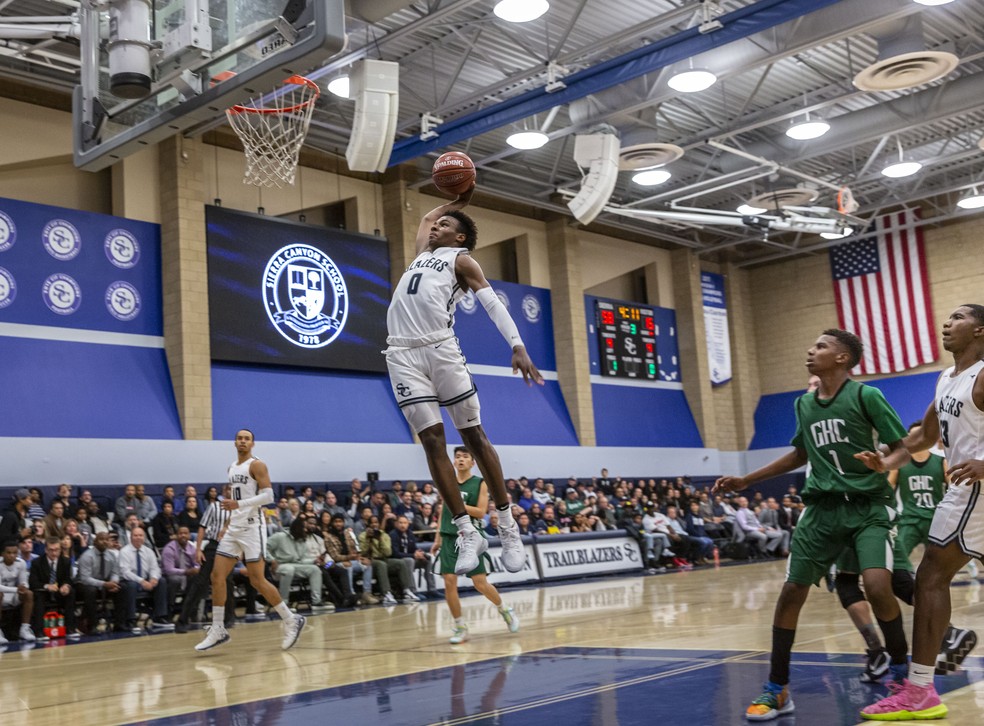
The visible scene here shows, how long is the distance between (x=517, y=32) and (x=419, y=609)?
29.4 feet

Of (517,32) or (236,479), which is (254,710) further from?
(517,32)

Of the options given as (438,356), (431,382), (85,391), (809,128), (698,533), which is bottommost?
(698,533)

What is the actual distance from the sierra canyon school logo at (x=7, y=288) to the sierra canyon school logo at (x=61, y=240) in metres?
0.75

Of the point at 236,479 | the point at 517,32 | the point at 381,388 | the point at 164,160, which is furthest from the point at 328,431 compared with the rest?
the point at 236,479

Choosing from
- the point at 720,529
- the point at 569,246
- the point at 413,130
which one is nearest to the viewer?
the point at 413,130

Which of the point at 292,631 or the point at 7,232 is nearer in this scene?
the point at 292,631

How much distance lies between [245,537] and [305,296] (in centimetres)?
965

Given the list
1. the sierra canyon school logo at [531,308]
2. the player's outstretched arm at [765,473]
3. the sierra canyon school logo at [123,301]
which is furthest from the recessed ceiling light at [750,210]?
the player's outstretched arm at [765,473]

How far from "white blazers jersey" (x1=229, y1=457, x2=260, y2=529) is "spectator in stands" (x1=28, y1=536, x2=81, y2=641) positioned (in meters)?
4.01

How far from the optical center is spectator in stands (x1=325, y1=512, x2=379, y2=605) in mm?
14625

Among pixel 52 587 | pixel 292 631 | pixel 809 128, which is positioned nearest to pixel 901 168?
pixel 809 128

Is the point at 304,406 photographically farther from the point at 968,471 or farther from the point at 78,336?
the point at 968,471

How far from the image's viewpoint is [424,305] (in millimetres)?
4879

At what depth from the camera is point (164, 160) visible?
56.9 ft
